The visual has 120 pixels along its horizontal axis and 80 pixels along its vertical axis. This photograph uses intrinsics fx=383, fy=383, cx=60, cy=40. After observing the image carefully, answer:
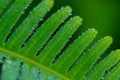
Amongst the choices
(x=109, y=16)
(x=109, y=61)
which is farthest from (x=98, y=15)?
(x=109, y=61)

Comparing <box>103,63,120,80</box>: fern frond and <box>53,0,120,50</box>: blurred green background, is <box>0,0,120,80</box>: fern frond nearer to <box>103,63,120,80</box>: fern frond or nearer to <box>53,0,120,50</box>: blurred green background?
<box>103,63,120,80</box>: fern frond

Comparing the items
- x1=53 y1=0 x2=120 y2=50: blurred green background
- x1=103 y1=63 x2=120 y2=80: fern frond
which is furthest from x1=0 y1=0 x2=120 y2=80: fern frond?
x1=53 y1=0 x2=120 y2=50: blurred green background

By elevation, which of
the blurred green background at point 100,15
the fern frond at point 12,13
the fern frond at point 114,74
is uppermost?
the fern frond at point 12,13

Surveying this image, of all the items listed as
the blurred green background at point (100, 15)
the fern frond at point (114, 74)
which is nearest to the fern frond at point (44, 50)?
the fern frond at point (114, 74)

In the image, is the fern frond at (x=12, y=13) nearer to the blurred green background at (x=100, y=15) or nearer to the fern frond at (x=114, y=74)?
the fern frond at (x=114, y=74)

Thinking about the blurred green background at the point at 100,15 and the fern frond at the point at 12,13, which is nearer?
the fern frond at the point at 12,13

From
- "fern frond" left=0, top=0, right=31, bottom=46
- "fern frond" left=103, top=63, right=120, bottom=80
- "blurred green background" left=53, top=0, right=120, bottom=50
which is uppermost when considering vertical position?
"fern frond" left=0, top=0, right=31, bottom=46

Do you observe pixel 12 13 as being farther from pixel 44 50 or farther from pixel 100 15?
pixel 100 15
